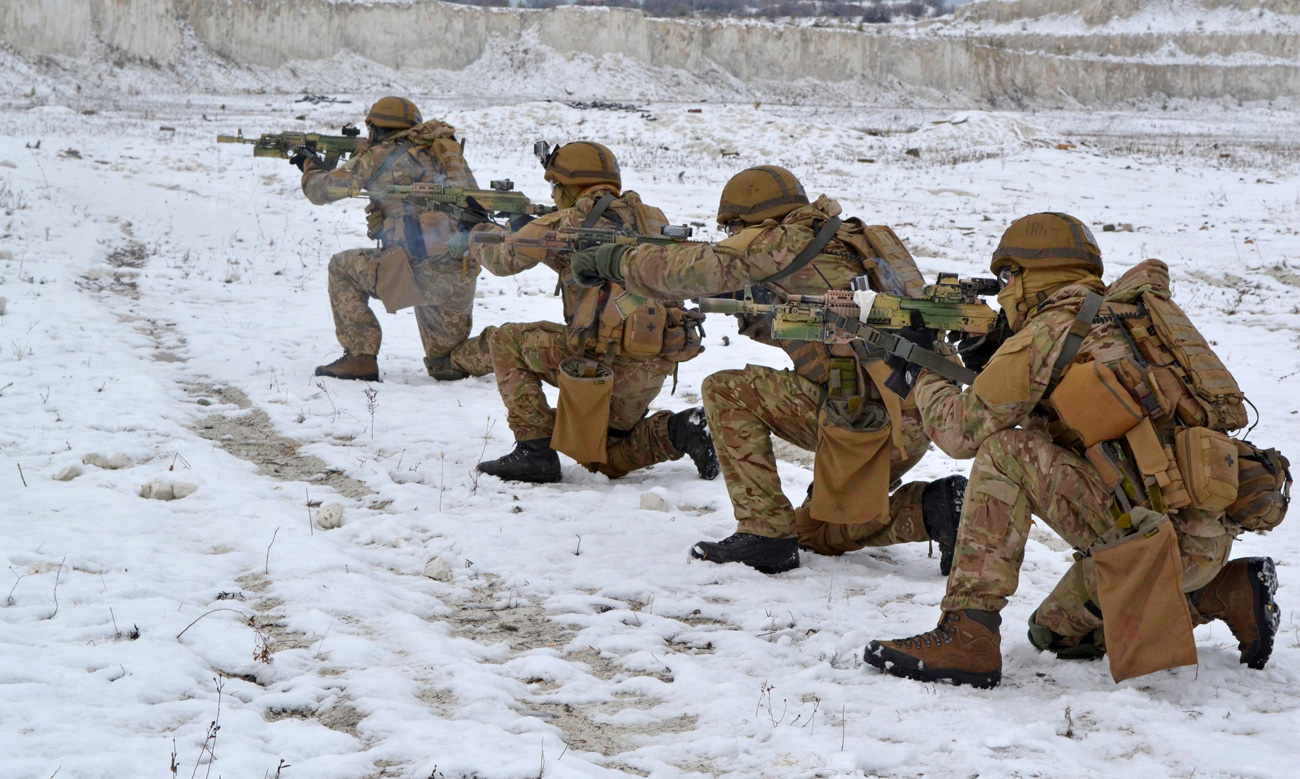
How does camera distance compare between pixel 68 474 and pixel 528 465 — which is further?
pixel 528 465

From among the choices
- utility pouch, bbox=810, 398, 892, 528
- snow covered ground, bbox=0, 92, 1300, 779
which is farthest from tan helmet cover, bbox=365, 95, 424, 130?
utility pouch, bbox=810, 398, 892, 528

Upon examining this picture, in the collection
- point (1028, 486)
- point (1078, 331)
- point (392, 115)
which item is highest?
point (392, 115)

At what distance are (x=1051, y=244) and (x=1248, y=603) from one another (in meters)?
1.43

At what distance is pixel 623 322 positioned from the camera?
5.85 meters

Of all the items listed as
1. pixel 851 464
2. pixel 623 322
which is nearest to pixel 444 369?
pixel 623 322

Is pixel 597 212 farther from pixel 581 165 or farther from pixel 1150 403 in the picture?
pixel 1150 403

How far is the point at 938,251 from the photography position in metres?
12.5

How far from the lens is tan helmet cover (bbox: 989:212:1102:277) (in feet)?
12.5

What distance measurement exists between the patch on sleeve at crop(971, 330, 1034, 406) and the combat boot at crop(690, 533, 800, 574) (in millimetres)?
1440

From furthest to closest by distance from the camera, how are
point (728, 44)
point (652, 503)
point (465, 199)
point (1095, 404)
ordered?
point (728, 44) < point (465, 199) < point (652, 503) < point (1095, 404)

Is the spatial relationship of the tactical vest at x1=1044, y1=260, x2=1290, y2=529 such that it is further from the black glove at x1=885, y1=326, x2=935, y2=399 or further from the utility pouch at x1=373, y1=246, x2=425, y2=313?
the utility pouch at x1=373, y1=246, x2=425, y2=313

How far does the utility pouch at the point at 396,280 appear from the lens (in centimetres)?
780

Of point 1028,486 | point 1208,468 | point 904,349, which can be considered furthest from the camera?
point 904,349

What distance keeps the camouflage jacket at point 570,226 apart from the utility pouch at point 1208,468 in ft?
10.9
